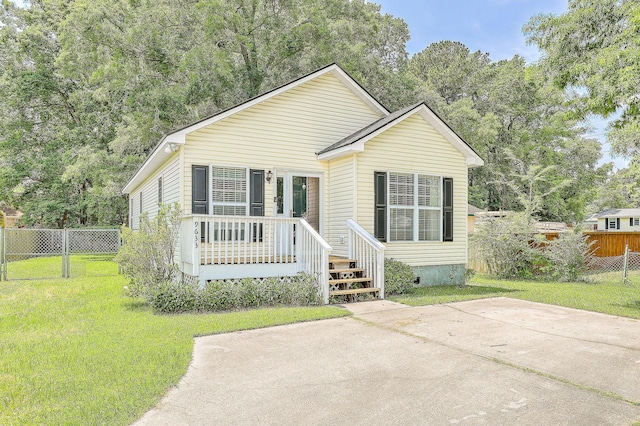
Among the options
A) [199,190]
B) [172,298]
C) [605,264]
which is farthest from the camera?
[605,264]

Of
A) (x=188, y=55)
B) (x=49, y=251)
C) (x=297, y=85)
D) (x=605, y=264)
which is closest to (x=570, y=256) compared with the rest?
(x=605, y=264)

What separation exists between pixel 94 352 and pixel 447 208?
8.70 meters

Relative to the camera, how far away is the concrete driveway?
11.4 ft

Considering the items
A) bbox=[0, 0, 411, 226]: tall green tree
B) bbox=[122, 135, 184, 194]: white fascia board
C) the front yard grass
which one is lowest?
the front yard grass

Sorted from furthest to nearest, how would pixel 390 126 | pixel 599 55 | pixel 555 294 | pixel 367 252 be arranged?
1. pixel 390 126
2. pixel 555 294
3. pixel 367 252
4. pixel 599 55

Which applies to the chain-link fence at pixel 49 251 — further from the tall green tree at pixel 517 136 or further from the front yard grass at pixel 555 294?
the tall green tree at pixel 517 136

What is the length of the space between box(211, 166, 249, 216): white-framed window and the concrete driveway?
3839 mm

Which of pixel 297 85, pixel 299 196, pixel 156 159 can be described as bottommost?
pixel 299 196

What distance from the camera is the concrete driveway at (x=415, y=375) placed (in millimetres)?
3477

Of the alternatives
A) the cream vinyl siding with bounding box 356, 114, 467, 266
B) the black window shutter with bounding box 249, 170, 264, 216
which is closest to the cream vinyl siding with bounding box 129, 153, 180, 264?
the black window shutter with bounding box 249, 170, 264, 216

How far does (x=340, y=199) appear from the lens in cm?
1039

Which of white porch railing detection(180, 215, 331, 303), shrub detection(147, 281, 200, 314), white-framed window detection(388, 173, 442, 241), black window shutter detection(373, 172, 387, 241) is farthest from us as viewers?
white-framed window detection(388, 173, 442, 241)

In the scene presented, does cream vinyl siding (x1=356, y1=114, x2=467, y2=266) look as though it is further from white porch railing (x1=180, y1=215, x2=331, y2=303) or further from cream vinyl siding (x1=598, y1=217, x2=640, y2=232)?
cream vinyl siding (x1=598, y1=217, x2=640, y2=232)

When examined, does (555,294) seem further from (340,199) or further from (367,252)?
(340,199)
